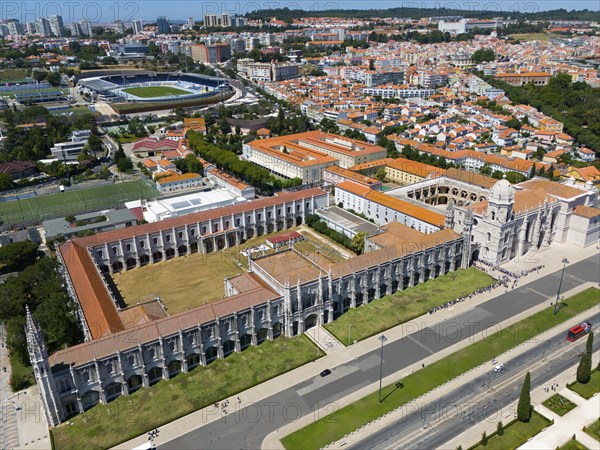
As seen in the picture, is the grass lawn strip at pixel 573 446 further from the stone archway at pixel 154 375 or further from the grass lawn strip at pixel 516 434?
the stone archway at pixel 154 375

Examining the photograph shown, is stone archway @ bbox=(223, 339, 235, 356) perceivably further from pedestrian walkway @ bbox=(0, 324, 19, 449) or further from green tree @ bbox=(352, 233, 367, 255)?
green tree @ bbox=(352, 233, 367, 255)

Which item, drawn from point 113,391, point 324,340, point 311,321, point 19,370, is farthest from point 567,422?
point 19,370

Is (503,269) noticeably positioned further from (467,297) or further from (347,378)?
(347,378)

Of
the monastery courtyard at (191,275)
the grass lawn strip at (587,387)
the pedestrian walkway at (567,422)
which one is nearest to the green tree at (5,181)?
the monastery courtyard at (191,275)

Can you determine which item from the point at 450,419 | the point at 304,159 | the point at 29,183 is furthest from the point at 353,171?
the point at 29,183

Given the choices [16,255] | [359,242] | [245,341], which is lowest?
[245,341]

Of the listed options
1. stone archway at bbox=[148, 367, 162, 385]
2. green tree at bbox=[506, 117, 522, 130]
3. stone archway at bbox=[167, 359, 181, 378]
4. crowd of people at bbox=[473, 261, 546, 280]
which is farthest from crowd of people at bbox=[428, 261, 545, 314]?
green tree at bbox=[506, 117, 522, 130]
